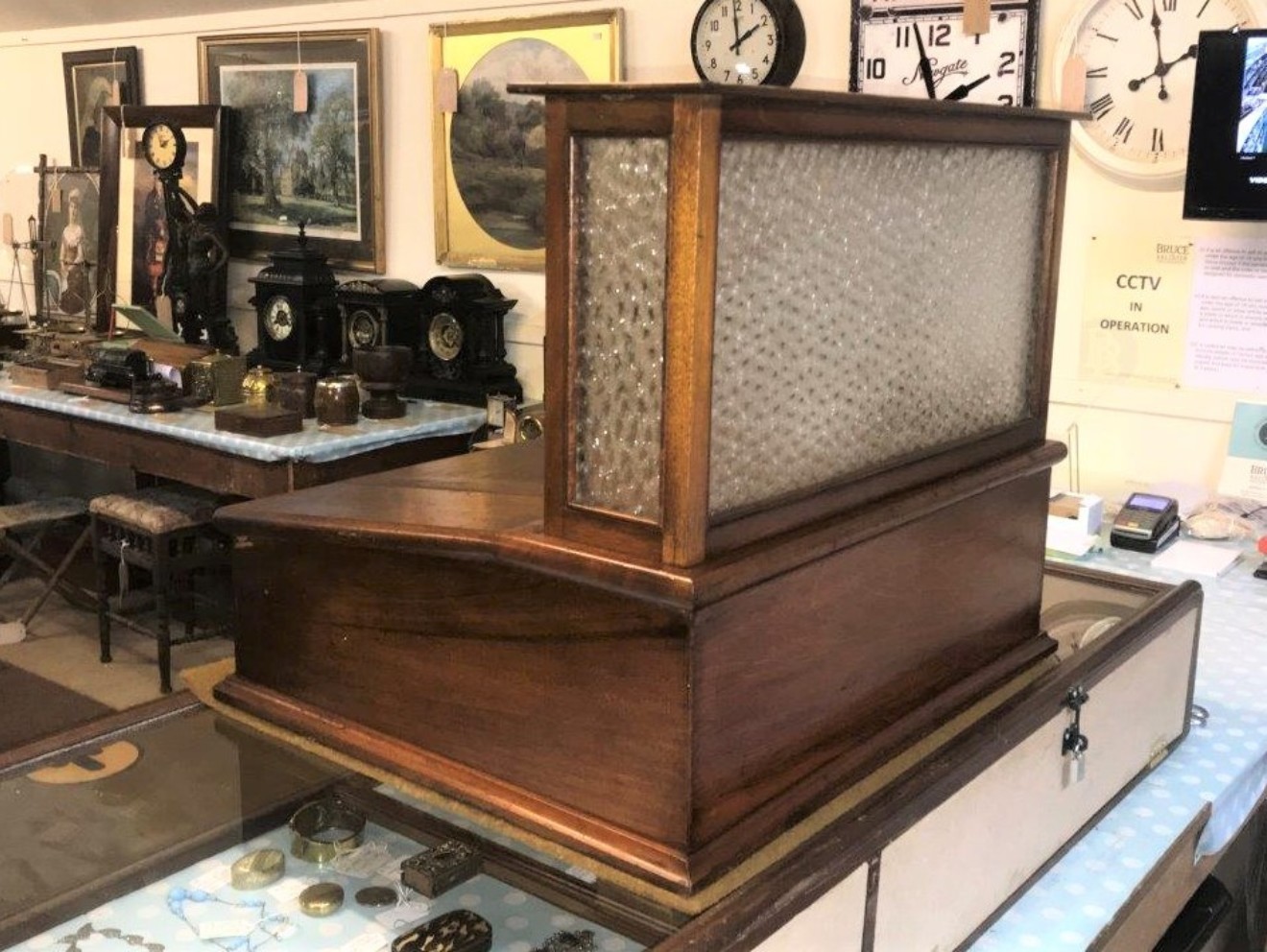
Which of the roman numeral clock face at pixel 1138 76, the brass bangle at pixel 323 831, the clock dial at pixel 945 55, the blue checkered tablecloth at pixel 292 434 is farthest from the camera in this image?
the blue checkered tablecloth at pixel 292 434

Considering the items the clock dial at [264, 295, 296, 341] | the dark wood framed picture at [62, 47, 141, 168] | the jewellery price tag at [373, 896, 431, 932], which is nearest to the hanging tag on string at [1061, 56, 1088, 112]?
the jewellery price tag at [373, 896, 431, 932]

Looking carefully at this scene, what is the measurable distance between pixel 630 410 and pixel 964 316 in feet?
1.31

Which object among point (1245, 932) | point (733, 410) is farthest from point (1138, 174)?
point (733, 410)

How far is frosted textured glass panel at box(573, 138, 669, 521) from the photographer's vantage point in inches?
30.6

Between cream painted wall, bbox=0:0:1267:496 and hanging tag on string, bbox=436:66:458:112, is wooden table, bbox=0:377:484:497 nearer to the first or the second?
cream painted wall, bbox=0:0:1267:496

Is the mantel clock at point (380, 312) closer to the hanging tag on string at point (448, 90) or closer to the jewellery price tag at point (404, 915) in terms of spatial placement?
the hanging tag on string at point (448, 90)

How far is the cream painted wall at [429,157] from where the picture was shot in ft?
8.24

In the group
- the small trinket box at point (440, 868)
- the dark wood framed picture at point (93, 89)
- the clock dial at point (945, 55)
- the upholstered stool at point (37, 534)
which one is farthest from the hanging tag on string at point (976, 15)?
the dark wood framed picture at point (93, 89)

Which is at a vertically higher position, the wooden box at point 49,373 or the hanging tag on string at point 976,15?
the hanging tag on string at point 976,15

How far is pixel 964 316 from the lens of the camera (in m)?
1.08

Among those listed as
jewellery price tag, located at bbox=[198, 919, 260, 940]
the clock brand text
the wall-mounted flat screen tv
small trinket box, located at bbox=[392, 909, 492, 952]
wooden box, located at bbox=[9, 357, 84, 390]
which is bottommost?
jewellery price tag, located at bbox=[198, 919, 260, 940]

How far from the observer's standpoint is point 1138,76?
2.43 m

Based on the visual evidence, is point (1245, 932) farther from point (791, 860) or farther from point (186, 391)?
point (186, 391)

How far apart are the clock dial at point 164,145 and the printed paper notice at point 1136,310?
3.03 metres
